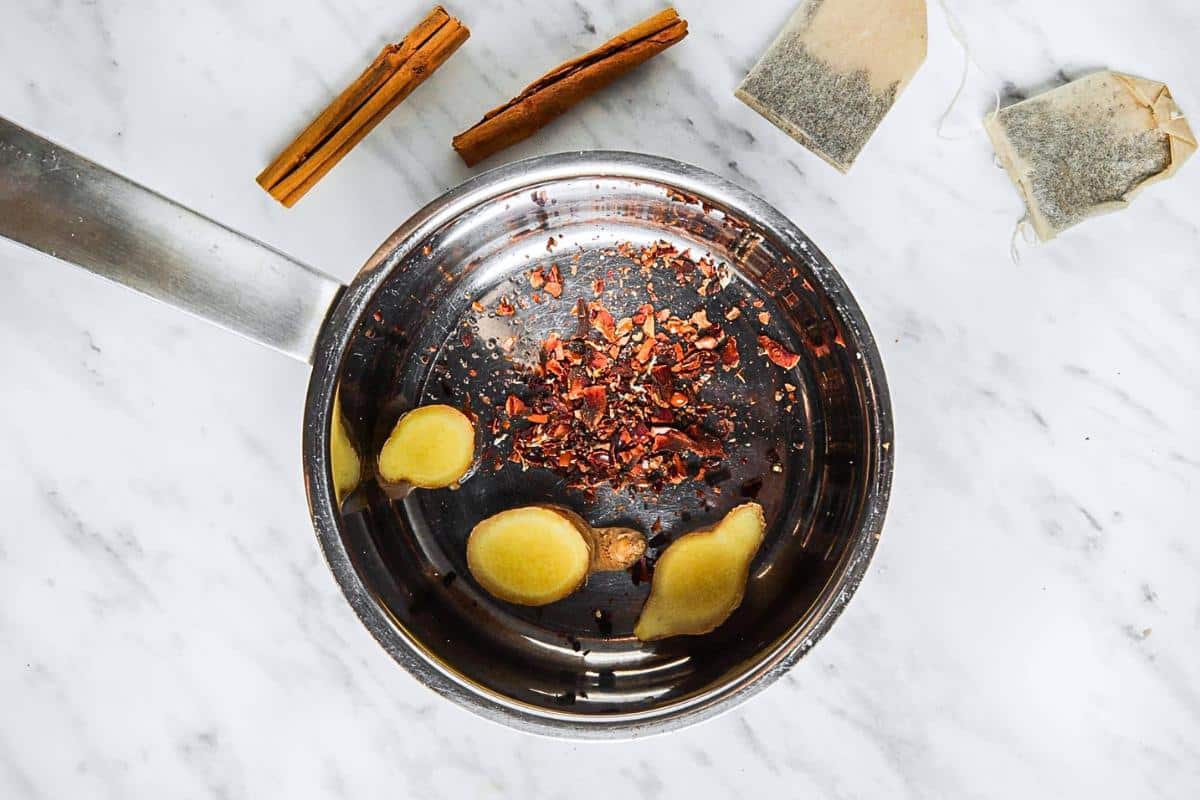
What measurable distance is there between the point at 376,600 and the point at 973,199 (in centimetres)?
71

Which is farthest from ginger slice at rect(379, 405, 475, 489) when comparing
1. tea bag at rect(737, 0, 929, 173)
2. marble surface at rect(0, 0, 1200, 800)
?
tea bag at rect(737, 0, 929, 173)

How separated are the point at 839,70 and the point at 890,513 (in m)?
0.46

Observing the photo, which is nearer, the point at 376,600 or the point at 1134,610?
the point at 376,600

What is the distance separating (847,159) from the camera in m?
0.85

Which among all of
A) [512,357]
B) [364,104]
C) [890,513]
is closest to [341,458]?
[512,357]

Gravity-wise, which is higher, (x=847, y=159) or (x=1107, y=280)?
(x=847, y=159)

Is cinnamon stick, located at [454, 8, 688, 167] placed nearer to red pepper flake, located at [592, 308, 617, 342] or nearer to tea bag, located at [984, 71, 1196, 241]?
red pepper flake, located at [592, 308, 617, 342]

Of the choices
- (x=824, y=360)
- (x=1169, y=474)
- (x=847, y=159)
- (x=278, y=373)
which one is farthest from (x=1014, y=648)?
(x=278, y=373)

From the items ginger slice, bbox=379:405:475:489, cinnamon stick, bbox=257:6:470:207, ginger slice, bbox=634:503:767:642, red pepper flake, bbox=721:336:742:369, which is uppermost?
cinnamon stick, bbox=257:6:470:207

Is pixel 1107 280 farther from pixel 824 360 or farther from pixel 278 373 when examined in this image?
pixel 278 373

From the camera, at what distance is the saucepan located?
69 cm

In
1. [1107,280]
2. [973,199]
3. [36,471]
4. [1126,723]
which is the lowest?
[1126,723]

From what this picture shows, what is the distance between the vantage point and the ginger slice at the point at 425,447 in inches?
31.5

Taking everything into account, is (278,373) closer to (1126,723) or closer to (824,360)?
(824,360)
